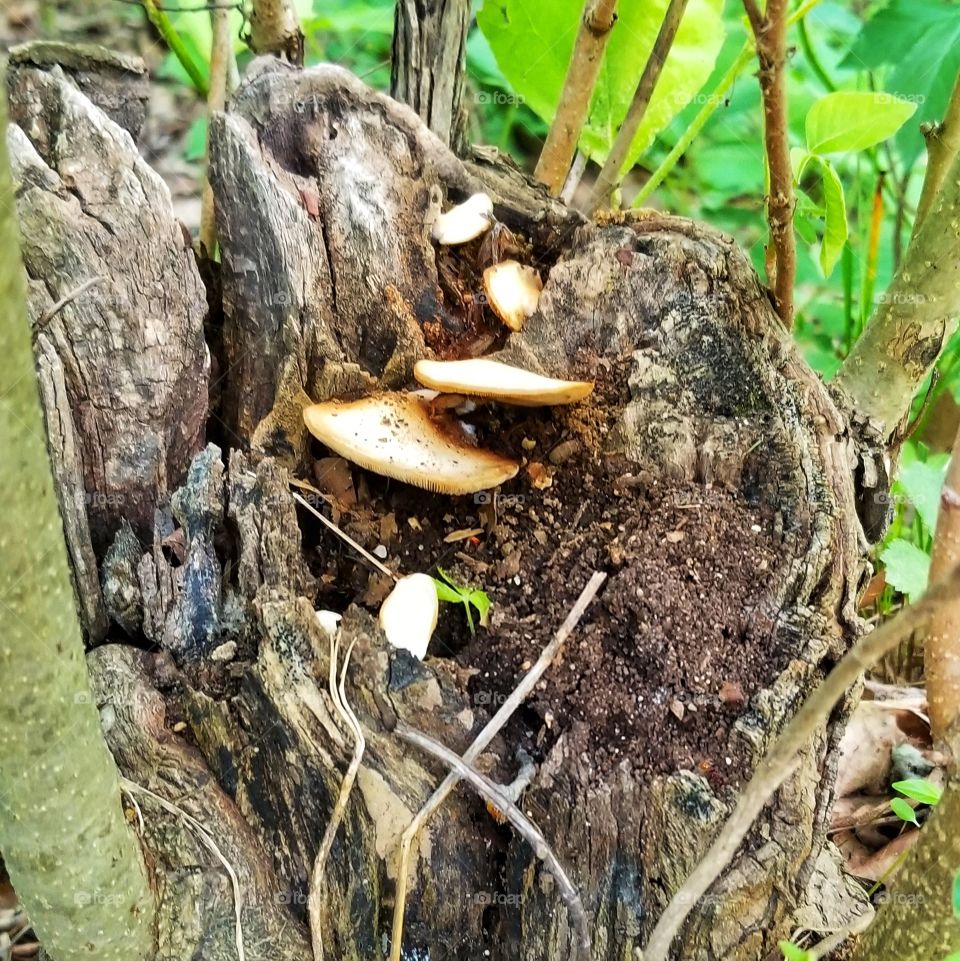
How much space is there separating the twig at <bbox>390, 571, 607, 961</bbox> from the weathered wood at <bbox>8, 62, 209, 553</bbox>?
750mm

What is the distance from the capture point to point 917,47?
1688 millimetres

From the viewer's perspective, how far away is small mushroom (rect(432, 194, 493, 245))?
183 cm

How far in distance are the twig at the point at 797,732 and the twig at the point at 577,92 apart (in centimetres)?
156

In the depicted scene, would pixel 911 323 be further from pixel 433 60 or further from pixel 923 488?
pixel 433 60

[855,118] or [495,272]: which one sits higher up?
[855,118]

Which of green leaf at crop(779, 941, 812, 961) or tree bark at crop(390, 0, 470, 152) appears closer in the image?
green leaf at crop(779, 941, 812, 961)

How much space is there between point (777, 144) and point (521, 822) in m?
1.22

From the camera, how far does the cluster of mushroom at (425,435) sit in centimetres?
141

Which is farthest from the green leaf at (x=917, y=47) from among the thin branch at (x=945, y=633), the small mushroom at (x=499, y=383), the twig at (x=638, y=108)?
the small mushroom at (x=499, y=383)

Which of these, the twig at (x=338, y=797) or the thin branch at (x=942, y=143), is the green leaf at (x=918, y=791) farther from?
the thin branch at (x=942, y=143)

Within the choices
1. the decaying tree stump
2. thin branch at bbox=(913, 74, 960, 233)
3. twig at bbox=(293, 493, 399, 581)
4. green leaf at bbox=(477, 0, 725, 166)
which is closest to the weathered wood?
the decaying tree stump

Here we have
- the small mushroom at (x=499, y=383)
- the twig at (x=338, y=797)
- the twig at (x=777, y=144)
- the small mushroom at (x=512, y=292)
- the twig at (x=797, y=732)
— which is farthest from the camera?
the small mushroom at (x=512, y=292)

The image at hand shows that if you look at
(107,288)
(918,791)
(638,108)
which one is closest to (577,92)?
(638,108)
